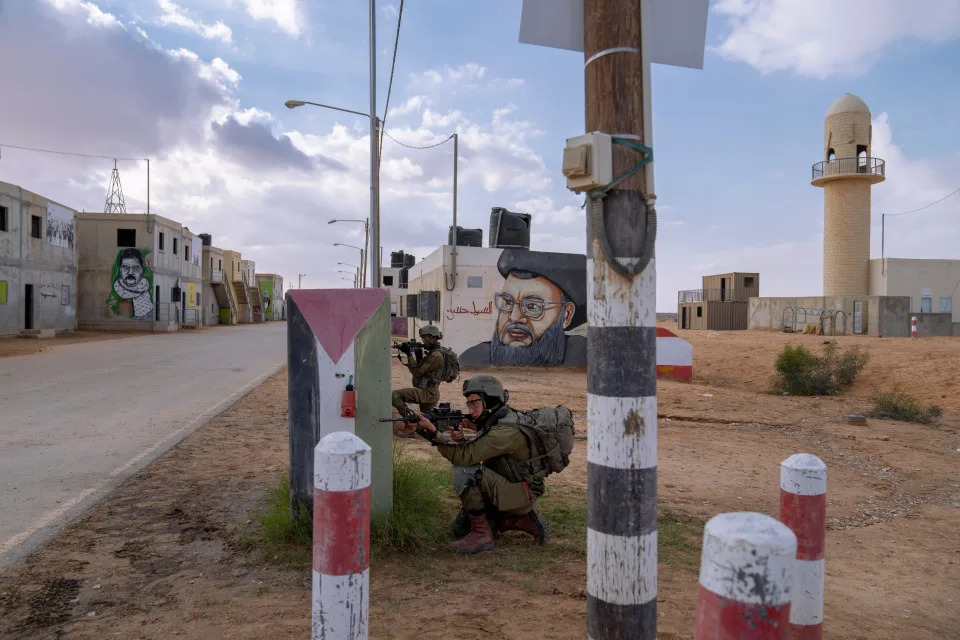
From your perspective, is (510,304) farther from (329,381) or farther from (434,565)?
(434,565)

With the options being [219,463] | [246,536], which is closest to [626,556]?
[246,536]

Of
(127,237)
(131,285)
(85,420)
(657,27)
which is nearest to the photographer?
(657,27)

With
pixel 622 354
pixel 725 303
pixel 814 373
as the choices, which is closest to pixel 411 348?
pixel 622 354

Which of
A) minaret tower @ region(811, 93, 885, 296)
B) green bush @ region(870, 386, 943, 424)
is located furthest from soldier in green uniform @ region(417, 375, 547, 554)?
minaret tower @ region(811, 93, 885, 296)

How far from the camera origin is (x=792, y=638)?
292cm

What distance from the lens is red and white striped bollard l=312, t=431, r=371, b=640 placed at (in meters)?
2.30

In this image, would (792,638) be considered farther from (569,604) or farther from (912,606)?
(912,606)

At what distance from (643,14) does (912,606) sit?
3873 mm

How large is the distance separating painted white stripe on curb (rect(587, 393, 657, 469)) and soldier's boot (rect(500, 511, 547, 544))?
2272mm

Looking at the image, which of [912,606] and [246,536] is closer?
[912,606]

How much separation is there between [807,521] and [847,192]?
36145 mm

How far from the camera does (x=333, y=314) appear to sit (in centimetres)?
437

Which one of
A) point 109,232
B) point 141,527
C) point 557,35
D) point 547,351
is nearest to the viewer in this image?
point 557,35

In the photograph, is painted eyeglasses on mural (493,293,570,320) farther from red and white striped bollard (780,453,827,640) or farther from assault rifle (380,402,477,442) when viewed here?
red and white striped bollard (780,453,827,640)
